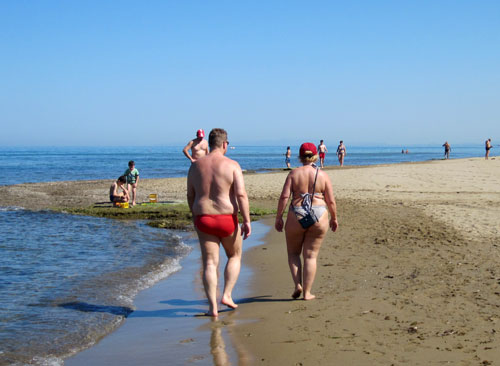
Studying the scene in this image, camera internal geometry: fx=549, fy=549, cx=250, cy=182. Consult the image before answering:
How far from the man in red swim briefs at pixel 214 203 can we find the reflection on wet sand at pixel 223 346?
0.25 m

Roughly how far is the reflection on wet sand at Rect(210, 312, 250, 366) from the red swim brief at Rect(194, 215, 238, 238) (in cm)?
85

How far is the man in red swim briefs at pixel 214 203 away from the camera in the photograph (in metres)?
5.36

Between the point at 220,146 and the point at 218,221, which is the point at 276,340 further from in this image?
the point at 220,146

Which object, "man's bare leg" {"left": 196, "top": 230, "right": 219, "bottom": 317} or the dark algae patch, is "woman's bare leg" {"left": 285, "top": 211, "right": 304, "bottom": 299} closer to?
"man's bare leg" {"left": 196, "top": 230, "right": 219, "bottom": 317}

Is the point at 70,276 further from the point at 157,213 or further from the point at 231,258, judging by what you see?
the point at 157,213

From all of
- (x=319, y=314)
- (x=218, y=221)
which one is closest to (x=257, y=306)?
(x=319, y=314)

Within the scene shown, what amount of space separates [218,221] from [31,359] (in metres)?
2.03

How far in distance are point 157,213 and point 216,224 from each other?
30.8 ft

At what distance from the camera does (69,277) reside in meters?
7.72

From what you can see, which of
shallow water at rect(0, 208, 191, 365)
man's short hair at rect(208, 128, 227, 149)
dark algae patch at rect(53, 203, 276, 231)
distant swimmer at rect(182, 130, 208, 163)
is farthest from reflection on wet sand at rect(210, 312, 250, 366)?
dark algae patch at rect(53, 203, 276, 231)

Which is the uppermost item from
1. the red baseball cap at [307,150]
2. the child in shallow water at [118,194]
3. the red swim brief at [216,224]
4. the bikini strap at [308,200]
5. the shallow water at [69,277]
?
the red baseball cap at [307,150]

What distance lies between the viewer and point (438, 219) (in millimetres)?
11500

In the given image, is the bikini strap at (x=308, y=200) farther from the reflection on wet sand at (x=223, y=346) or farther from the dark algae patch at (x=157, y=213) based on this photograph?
the dark algae patch at (x=157, y=213)

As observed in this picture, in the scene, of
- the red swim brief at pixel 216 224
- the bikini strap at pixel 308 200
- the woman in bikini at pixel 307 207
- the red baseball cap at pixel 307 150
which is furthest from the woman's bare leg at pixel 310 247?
the red swim brief at pixel 216 224
